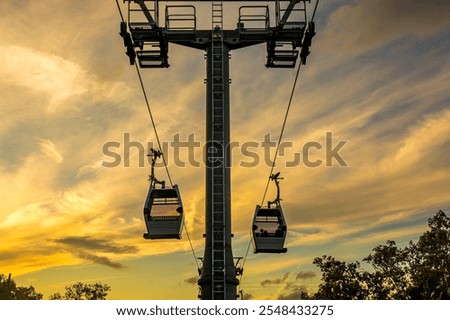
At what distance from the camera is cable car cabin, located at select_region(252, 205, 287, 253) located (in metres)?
25.7

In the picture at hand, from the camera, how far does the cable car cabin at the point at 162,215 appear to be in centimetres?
2443

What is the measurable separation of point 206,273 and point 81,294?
213 feet

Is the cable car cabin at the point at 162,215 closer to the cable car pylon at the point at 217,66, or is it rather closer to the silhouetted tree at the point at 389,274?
the cable car pylon at the point at 217,66

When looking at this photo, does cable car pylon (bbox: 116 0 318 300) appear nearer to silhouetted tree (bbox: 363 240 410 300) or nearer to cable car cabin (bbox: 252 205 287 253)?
cable car cabin (bbox: 252 205 287 253)

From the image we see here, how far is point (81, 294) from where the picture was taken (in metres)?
84.4

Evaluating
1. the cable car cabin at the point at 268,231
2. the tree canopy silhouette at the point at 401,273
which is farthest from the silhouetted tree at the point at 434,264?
the cable car cabin at the point at 268,231

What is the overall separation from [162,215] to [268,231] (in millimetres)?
4458

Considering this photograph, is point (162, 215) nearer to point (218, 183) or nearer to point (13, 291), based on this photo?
point (218, 183)

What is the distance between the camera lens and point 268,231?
2577 cm

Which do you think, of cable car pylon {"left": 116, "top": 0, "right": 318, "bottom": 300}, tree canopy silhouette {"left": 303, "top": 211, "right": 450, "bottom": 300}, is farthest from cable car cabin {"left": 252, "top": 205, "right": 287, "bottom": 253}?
tree canopy silhouette {"left": 303, "top": 211, "right": 450, "bottom": 300}

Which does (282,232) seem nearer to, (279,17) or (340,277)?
(279,17)

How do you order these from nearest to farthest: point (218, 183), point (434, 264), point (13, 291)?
point (218, 183) → point (434, 264) → point (13, 291)

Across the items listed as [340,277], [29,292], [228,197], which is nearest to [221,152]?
[228,197]

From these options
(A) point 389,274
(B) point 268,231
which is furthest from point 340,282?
(B) point 268,231
